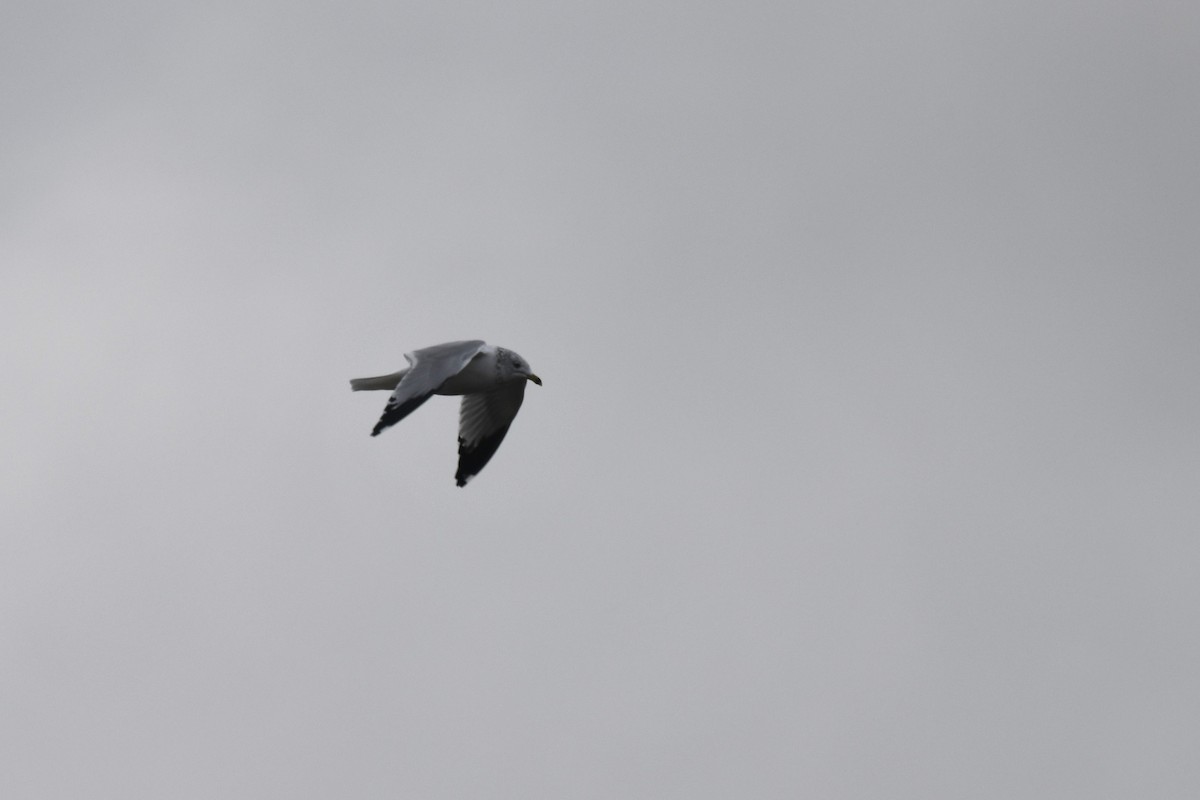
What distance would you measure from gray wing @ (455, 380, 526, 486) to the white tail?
4.73 ft

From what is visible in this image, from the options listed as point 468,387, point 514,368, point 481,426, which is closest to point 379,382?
point 468,387

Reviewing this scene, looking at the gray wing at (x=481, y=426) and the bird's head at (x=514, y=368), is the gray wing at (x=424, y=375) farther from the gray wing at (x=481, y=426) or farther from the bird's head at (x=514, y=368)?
the gray wing at (x=481, y=426)

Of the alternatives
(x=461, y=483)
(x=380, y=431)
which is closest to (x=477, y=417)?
(x=461, y=483)

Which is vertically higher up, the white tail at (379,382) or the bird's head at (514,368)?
the bird's head at (514,368)

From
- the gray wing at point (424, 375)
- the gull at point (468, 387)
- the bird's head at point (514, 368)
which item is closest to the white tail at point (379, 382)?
the gull at point (468, 387)

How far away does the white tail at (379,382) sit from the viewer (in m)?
16.5

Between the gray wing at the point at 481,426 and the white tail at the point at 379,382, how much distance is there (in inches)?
56.7

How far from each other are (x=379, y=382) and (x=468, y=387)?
2.76ft

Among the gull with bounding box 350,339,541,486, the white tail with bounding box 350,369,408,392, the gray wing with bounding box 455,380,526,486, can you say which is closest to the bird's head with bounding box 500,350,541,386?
the gull with bounding box 350,339,541,486

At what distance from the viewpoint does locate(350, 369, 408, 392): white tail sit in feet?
54.1

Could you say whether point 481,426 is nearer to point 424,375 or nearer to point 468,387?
point 468,387

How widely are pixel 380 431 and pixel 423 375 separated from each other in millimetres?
1490

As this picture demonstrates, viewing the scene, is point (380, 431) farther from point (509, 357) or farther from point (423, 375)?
point (509, 357)

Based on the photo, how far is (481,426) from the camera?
18422 millimetres
